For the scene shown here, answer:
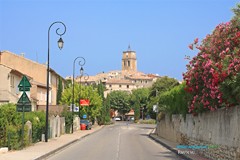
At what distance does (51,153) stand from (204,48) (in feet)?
32.2

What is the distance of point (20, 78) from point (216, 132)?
4008 cm

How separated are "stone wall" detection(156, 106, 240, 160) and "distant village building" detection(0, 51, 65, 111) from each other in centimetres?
2534

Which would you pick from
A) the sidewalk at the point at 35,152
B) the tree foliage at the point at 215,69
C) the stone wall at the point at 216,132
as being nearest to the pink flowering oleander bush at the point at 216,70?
the tree foliage at the point at 215,69

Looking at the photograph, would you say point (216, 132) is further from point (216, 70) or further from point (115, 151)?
point (115, 151)

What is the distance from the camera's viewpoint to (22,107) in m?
24.3

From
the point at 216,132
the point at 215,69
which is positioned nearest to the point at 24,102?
the point at 216,132

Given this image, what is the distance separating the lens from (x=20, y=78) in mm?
54406

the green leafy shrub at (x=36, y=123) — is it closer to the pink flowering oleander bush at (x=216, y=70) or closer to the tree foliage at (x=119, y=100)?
the pink flowering oleander bush at (x=216, y=70)

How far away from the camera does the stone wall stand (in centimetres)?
1505

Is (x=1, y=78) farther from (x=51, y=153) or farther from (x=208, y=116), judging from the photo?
(x=208, y=116)

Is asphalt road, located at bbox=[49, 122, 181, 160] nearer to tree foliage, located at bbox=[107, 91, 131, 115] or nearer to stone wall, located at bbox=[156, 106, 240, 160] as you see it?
stone wall, located at bbox=[156, 106, 240, 160]

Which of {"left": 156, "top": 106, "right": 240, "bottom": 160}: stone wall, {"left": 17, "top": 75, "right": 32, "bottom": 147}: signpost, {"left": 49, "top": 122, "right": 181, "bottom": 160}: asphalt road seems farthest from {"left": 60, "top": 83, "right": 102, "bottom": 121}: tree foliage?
{"left": 17, "top": 75, "right": 32, "bottom": 147}: signpost

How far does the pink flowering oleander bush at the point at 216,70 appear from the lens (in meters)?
15.3

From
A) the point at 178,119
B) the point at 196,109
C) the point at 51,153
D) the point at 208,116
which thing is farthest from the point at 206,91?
the point at 178,119
